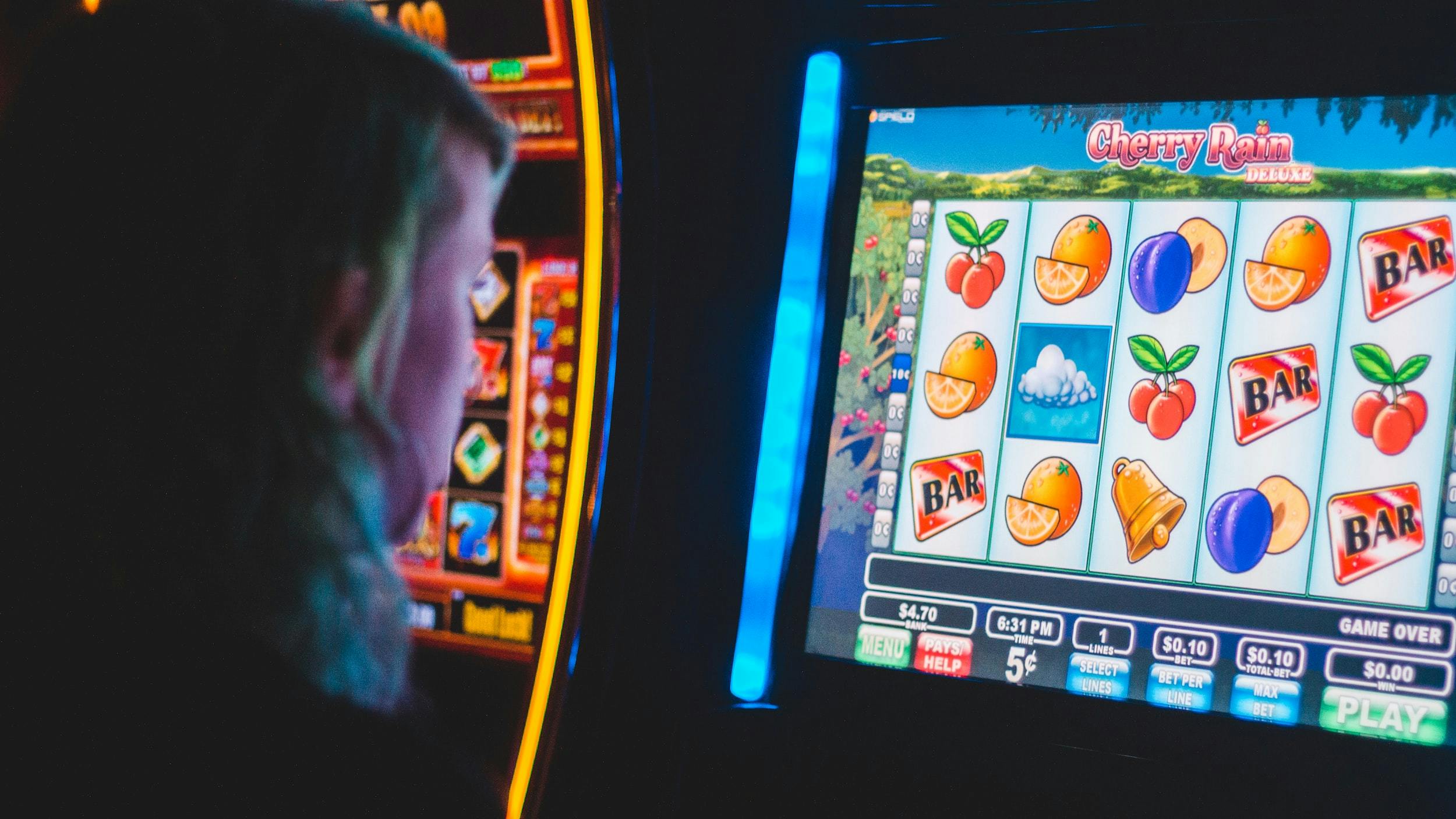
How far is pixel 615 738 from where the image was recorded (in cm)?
140

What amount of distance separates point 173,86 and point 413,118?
0.79 feet

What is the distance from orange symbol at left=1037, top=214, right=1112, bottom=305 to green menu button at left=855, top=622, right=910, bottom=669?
0.34 m

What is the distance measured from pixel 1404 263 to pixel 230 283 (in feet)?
3.54

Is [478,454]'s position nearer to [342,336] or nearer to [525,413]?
[525,413]

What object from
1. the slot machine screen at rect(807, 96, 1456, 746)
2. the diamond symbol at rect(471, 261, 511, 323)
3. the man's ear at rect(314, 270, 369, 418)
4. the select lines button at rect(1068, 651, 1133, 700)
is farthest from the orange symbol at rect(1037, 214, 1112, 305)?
the man's ear at rect(314, 270, 369, 418)

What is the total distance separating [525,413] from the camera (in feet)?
4.39

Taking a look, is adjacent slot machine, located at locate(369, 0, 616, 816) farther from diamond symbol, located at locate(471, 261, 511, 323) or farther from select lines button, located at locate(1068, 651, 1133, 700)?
select lines button, located at locate(1068, 651, 1133, 700)

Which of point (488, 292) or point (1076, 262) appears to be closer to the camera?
point (1076, 262)

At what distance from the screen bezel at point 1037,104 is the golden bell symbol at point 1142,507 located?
14 centimetres

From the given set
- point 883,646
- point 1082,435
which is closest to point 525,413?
point 883,646

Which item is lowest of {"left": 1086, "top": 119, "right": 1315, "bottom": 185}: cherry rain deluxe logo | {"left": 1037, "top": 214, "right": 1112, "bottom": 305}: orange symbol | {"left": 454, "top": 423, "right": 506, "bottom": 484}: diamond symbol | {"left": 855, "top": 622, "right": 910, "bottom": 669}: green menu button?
{"left": 855, "top": 622, "right": 910, "bottom": 669}: green menu button

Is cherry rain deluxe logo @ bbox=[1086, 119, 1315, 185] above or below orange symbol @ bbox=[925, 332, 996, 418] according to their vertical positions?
above

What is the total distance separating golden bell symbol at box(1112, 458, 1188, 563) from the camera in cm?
111

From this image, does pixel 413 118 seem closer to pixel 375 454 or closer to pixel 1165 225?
pixel 375 454
